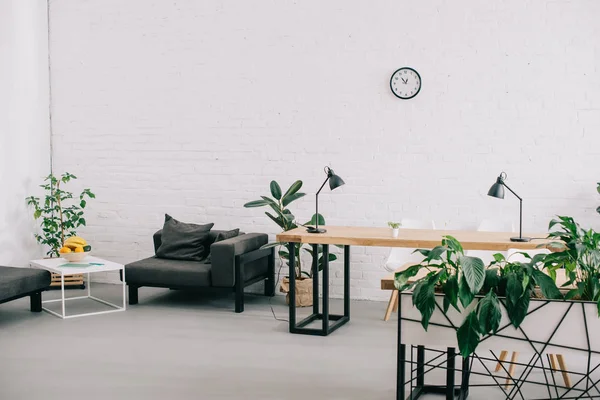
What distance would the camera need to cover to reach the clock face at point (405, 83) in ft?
22.2

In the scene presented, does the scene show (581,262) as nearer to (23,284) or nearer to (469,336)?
(469,336)

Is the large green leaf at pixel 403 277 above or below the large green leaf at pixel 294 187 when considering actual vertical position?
below

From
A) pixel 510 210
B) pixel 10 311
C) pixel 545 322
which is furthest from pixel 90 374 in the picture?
pixel 510 210

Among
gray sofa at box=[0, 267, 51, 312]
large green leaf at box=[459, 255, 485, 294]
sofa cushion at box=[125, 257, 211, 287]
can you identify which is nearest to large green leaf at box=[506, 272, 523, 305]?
large green leaf at box=[459, 255, 485, 294]

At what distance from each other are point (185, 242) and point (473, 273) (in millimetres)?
4109

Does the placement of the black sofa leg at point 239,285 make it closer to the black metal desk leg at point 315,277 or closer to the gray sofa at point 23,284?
the black metal desk leg at point 315,277

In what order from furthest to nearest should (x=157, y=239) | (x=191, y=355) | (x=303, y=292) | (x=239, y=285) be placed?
(x=157, y=239) → (x=303, y=292) → (x=239, y=285) → (x=191, y=355)

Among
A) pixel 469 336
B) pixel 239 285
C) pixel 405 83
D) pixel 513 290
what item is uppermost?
pixel 405 83

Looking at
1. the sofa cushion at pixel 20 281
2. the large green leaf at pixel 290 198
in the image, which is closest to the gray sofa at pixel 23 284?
the sofa cushion at pixel 20 281

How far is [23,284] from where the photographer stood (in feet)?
19.8

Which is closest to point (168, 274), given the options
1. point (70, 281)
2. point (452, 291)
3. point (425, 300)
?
point (70, 281)

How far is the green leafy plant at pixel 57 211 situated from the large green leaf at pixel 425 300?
4911mm

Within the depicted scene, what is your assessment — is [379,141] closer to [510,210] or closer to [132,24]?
[510,210]

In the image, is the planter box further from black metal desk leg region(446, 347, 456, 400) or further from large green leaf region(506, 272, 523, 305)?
black metal desk leg region(446, 347, 456, 400)
